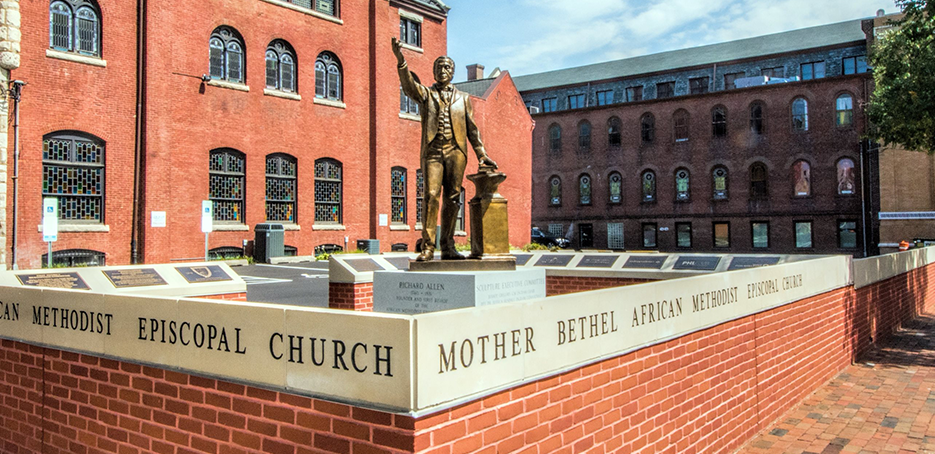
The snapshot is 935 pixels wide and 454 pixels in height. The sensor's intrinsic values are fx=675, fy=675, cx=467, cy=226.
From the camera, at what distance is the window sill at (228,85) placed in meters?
22.2

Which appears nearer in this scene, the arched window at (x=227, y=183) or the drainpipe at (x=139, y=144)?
the drainpipe at (x=139, y=144)

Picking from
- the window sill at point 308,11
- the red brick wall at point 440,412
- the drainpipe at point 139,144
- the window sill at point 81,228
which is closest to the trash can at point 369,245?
the drainpipe at point 139,144

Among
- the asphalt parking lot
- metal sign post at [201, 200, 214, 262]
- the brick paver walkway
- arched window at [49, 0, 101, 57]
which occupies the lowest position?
the brick paver walkway

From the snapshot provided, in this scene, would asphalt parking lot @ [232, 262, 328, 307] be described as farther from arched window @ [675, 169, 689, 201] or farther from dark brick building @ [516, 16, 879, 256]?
arched window @ [675, 169, 689, 201]

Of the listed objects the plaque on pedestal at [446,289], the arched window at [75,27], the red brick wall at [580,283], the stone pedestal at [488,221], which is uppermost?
the arched window at [75,27]

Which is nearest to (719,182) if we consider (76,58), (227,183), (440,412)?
(227,183)

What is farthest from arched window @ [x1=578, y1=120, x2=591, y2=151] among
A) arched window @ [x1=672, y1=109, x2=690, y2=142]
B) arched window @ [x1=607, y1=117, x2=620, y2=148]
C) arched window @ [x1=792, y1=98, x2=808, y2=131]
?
arched window @ [x1=792, y1=98, x2=808, y2=131]

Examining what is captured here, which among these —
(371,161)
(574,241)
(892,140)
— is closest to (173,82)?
(371,161)

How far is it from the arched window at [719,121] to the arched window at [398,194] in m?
22.3

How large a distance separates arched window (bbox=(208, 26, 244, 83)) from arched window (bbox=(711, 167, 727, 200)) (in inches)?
1154

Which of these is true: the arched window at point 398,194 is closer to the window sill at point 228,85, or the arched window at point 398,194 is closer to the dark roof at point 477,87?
the dark roof at point 477,87

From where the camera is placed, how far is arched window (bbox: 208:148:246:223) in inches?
891

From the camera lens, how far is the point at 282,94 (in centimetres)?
2402

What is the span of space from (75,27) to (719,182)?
34613 mm
